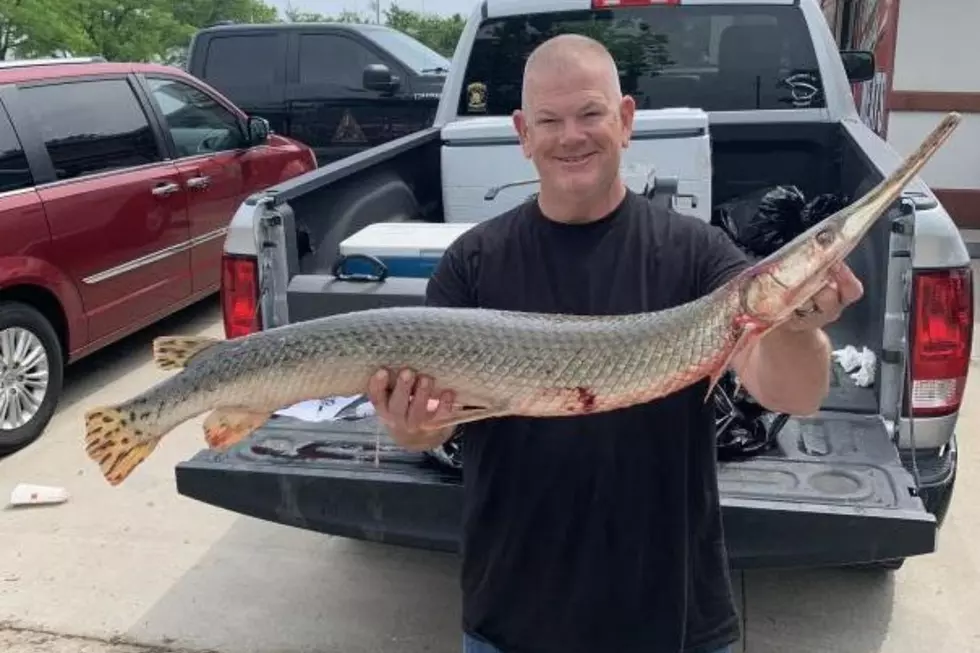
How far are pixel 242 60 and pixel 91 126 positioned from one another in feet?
18.0

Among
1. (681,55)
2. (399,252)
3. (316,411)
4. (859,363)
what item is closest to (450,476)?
(316,411)

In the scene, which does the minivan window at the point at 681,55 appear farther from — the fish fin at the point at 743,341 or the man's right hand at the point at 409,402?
the fish fin at the point at 743,341

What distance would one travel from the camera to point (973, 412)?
5.66 m

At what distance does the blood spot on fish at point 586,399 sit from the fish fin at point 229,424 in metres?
0.73

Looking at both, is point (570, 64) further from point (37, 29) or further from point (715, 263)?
point (37, 29)

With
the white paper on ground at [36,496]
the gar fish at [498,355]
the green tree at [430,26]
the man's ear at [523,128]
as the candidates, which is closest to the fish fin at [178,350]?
the gar fish at [498,355]

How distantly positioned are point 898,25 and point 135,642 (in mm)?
9128

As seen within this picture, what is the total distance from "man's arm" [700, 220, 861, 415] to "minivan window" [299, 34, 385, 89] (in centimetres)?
948

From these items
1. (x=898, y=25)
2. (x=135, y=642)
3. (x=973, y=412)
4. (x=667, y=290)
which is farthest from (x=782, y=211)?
(x=898, y=25)

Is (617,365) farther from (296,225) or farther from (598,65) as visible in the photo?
(296,225)

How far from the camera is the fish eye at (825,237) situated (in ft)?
5.62

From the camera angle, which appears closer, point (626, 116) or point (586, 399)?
point (586, 399)

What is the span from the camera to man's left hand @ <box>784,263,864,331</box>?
177 cm

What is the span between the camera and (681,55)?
5723 millimetres
